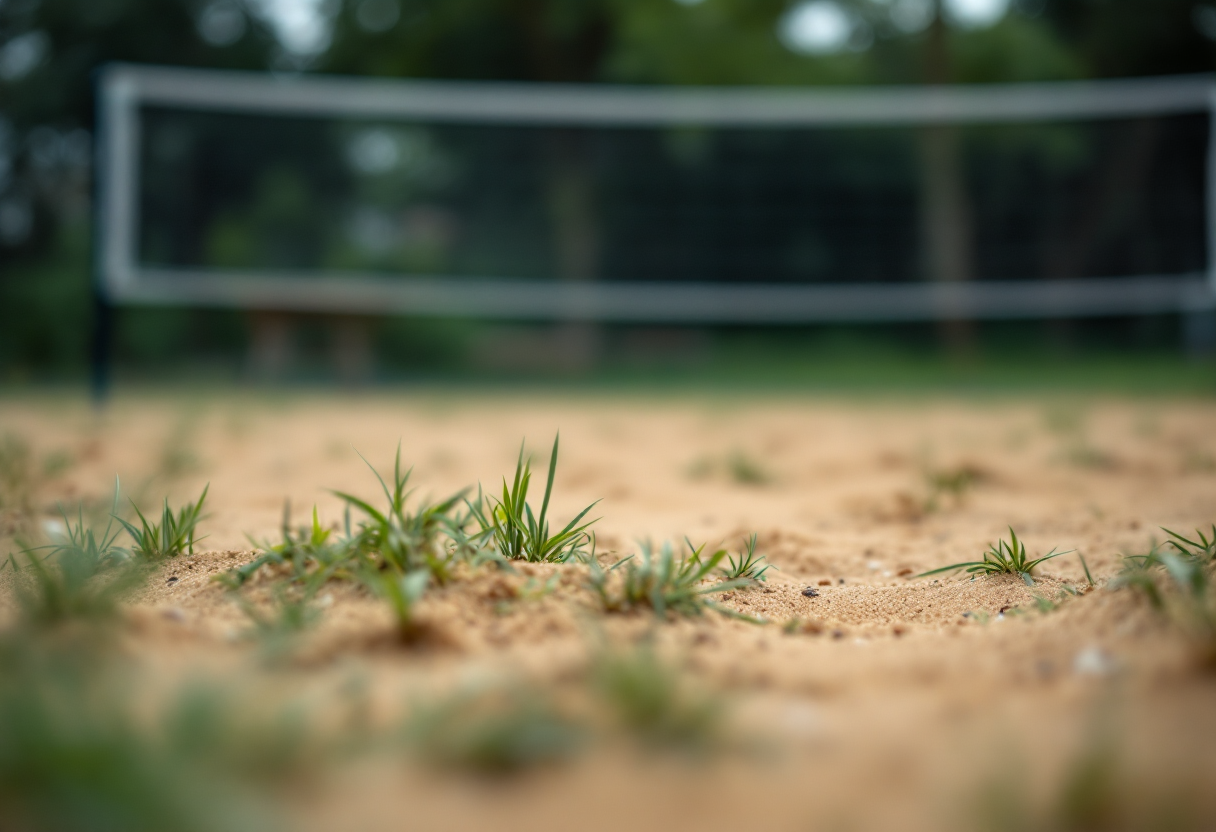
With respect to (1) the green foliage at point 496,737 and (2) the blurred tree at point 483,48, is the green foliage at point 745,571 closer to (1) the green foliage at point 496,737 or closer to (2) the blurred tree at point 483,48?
(1) the green foliage at point 496,737

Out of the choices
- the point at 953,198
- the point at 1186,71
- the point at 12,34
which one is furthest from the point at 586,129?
the point at 12,34

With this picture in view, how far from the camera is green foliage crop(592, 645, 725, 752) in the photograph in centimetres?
94

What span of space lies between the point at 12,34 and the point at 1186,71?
17.0m

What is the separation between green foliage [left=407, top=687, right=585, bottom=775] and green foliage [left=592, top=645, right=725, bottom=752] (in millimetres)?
59

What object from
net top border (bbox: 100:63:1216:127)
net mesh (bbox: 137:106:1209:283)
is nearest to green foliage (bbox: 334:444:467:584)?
net top border (bbox: 100:63:1216:127)

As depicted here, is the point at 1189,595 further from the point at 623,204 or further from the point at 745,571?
the point at 623,204

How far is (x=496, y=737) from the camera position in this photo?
902 mm

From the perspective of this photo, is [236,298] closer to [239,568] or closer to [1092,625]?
[239,568]

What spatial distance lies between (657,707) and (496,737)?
184 millimetres

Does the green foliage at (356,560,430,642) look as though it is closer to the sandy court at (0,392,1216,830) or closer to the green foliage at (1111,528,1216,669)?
the sandy court at (0,392,1216,830)

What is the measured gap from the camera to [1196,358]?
28.2ft

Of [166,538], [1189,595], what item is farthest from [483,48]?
[1189,595]

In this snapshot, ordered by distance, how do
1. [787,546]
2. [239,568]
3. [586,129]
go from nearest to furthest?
[239,568] → [787,546] → [586,129]

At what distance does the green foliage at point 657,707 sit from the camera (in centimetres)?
94
